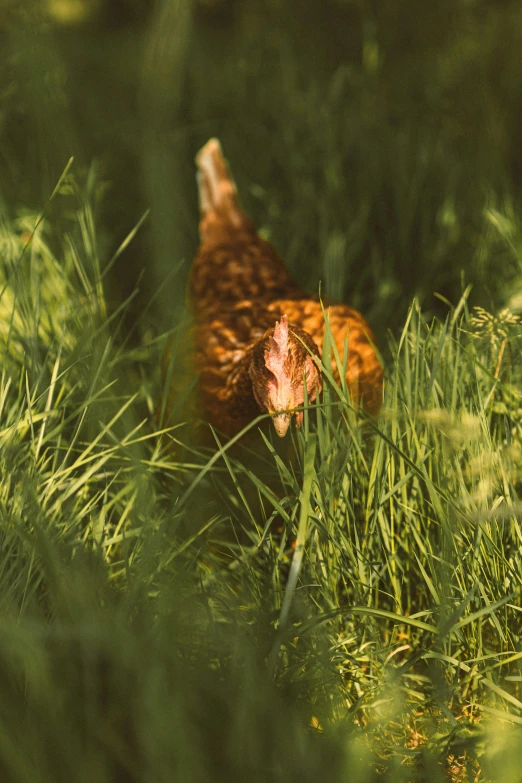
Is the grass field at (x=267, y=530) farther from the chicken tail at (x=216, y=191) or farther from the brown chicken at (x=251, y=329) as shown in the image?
the chicken tail at (x=216, y=191)

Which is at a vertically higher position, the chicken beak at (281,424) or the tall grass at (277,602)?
the chicken beak at (281,424)

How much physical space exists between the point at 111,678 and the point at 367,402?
2.33 ft

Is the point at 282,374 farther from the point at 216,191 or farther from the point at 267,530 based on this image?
the point at 216,191

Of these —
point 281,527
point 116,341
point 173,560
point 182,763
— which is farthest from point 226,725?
point 116,341

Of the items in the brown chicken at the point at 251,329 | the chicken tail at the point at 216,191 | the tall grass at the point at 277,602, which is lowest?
the tall grass at the point at 277,602

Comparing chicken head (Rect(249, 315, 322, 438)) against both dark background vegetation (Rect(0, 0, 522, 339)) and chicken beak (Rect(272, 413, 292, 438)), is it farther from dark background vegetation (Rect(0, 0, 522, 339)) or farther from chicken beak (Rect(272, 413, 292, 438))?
dark background vegetation (Rect(0, 0, 522, 339))

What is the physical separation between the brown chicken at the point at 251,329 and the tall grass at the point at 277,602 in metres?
0.08

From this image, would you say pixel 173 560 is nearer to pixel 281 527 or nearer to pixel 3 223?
pixel 281 527

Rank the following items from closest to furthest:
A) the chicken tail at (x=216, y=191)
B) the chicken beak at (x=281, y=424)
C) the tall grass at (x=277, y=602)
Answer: the tall grass at (x=277, y=602) → the chicken beak at (x=281, y=424) → the chicken tail at (x=216, y=191)

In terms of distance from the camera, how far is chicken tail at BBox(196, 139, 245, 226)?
69.7 inches

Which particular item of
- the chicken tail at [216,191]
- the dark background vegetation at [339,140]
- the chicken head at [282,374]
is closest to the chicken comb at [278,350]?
the chicken head at [282,374]

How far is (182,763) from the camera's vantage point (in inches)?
25.0

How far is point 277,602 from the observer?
938 millimetres

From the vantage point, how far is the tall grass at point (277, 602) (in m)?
0.71
